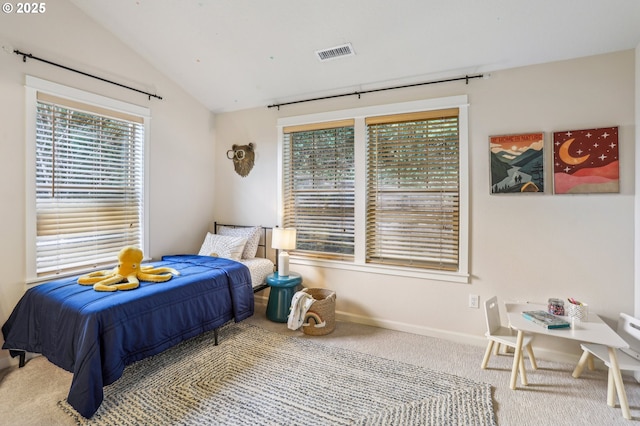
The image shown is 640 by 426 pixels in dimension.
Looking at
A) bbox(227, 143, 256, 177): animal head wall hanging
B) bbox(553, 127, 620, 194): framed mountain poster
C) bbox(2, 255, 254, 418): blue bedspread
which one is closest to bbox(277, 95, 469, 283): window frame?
bbox(227, 143, 256, 177): animal head wall hanging

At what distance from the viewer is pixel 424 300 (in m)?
3.02

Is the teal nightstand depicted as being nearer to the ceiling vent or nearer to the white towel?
the white towel

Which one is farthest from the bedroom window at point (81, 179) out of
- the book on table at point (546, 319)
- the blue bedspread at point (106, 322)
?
the book on table at point (546, 319)

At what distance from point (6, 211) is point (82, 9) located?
1816 millimetres

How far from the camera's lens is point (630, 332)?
214 cm

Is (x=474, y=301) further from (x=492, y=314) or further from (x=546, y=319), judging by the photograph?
(x=546, y=319)

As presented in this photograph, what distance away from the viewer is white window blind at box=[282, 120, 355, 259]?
3.38 metres

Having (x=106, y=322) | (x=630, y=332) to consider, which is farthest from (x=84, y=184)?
(x=630, y=332)

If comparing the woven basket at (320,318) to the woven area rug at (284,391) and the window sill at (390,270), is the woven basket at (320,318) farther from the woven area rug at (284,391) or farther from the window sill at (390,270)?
the window sill at (390,270)

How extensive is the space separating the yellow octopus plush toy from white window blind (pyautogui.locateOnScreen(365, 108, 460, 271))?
2014mm

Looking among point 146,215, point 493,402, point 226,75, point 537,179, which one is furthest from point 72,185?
point 537,179

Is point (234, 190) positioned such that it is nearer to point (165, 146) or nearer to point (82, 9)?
point (165, 146)

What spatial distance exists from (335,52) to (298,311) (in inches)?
93.6

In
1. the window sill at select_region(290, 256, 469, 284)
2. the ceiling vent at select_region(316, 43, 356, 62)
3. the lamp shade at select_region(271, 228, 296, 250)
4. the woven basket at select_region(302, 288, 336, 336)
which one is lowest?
the woven basket at select_region(302, 288, 336, 336)
